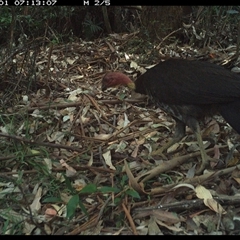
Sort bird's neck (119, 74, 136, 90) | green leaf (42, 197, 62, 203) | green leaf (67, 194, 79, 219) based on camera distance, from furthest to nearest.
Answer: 1. bird's neck (119, 74, 136, 90)
2. green leaf (42, 197, 62, 203)
3. green leaf (67, 194, 79, 219)

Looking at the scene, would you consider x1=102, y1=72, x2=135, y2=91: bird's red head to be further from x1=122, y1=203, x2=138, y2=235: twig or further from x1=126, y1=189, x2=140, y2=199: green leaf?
x1=122, y1=203, x2=138, y2=235: twig

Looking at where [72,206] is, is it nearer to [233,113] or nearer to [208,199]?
[208,199]

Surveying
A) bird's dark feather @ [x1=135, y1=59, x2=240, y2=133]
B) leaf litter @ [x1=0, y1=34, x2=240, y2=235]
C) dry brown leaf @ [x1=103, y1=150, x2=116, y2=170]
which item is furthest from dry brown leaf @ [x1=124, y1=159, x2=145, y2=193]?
bird's dark feather @ [x1=135, y1=59, x2=240, y2=133]

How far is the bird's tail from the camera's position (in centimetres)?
311

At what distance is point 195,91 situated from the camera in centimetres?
315

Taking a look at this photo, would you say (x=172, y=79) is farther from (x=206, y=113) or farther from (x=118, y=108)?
(x=118, y=108)

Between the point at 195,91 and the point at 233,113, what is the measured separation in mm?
310

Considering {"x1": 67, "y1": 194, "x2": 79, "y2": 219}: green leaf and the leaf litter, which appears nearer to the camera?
{"x1": 67, "y1": 194, "x2": 79, "y2": 219}: green leaf

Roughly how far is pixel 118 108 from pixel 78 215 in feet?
5.44

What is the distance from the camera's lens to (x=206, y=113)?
10.7 feet

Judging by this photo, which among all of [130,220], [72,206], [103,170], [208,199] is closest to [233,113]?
[208,199]

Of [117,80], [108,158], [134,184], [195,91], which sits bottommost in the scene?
[108,158]

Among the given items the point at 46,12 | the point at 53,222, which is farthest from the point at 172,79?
the point at 46,12

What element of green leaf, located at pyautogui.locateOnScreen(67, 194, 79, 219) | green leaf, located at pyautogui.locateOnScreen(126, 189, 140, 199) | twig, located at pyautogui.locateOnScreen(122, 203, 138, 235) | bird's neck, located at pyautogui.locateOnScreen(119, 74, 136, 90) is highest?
bird's neck, located at pyautogui.locateOnScreen(119, 74, 136, 90)
